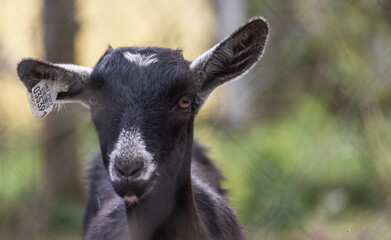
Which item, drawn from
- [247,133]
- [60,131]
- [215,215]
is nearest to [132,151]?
[215,215]

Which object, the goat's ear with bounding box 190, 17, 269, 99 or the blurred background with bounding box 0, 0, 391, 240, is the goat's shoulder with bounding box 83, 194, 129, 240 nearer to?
the goat's ear with bounding box 190, 17, 269, 99

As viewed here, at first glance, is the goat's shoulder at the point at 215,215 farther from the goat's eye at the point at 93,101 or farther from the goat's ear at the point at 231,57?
the goat's eye at the point at 93,101

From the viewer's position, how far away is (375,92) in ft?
17.7

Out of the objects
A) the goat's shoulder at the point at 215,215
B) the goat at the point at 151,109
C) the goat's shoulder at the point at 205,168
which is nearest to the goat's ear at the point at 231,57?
the goat at the point at 151,109

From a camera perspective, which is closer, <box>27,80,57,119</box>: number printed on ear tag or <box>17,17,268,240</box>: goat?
<box>17,17,268,240</box>: goat

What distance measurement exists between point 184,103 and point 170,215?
0.62 meters

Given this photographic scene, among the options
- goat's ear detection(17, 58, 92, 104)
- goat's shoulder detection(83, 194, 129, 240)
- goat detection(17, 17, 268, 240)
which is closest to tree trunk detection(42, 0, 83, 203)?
goat's shoulder detection(83, 194, 129, 240)

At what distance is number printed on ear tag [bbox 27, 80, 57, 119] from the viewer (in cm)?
304

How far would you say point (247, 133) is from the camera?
7.40m

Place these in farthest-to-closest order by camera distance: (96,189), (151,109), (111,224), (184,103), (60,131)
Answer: (60,131), (96,189), (111,224), (184,103), (151,109)

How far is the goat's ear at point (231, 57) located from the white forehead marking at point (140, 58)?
213 millimetres

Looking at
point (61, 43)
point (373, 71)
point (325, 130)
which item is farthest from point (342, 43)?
point (61, 43)

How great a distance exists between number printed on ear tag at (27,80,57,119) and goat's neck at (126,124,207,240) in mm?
650

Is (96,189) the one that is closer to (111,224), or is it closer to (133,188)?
(111,224)
